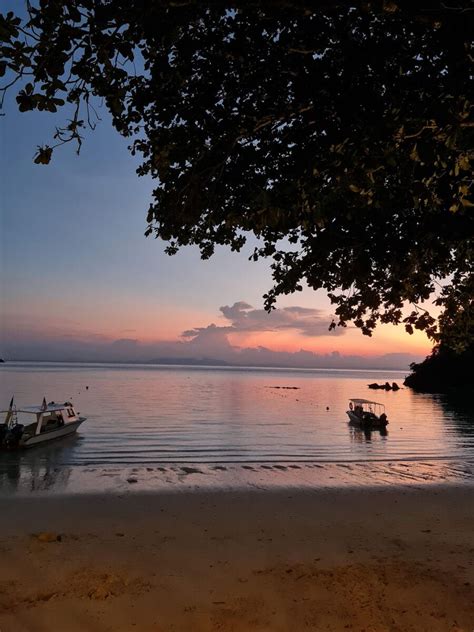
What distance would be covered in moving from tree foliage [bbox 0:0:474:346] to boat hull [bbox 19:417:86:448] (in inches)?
935

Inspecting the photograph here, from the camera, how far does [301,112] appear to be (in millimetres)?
6566

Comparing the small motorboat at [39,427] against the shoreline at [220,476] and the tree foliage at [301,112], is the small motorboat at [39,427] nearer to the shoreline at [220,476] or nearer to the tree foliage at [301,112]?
the shoreline at [220,476]

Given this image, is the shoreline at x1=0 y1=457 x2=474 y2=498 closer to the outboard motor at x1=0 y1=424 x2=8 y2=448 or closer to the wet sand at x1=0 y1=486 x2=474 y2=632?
the outboard motor at x1=0 y1=424 x2=8 y2=448

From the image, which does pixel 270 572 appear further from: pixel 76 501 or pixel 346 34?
pixel 76 501

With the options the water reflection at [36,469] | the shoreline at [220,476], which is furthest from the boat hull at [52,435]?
the shoreline at [220,476]

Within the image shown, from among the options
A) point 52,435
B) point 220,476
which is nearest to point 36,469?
point 220,476

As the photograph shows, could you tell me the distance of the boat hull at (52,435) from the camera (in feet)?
92.1

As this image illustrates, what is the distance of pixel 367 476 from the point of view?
21938mm

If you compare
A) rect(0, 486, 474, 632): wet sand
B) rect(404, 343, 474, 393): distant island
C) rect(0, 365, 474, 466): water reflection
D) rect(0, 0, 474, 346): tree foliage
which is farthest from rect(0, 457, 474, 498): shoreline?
rect(404, 343, 474, 393): distant island

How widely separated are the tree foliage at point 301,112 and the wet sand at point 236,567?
495 cm

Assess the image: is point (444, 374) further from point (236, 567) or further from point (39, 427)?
point (236, 567)

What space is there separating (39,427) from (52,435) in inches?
46.8

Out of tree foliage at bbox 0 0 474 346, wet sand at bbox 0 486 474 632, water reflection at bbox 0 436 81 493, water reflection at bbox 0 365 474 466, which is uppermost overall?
tree foliage at bbox 0 0 474 346

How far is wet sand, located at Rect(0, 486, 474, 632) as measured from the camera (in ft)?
21.1
